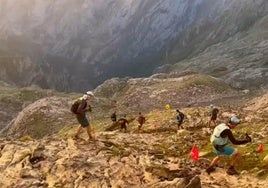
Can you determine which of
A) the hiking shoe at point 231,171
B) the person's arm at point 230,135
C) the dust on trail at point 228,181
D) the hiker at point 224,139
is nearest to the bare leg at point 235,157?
the hiker at point 224,139

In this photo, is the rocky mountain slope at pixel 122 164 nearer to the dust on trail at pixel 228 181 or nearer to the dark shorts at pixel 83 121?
the dust on trail at pixel 228 181

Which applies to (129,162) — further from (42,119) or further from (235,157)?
(42,119)

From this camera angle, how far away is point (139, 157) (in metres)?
25.4

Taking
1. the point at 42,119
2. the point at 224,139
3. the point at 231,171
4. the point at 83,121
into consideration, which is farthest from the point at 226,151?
the point at 42,119

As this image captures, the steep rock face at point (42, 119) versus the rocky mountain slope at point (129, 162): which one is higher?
the steep rock face at point (42, 119)

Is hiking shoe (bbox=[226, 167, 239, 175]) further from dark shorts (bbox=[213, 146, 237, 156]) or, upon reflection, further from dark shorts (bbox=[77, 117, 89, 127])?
dark shorts (bbox=[77, 117, 89, 127])

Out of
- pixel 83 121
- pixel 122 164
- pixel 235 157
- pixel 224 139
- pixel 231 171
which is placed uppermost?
pixel 83 121

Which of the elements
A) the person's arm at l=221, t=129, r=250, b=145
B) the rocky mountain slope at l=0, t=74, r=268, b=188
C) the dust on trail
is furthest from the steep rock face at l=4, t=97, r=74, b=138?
the person's arm at l=221, t=129, r=250, b=145

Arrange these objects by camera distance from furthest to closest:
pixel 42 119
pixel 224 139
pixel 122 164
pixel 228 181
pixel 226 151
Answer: pixel 42 119, pixel 122 164, pixel 228 181, pixel 226 151, pixel 224 139

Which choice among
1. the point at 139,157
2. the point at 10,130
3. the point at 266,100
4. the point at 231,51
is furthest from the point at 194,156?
the point at 231,51

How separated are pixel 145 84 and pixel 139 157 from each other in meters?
81.5

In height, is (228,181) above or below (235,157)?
below

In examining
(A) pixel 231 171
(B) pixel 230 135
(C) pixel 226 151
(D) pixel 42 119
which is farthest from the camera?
(D) pixel 42 119

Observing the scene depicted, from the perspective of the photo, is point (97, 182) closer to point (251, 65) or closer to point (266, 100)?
point (266, 100)
